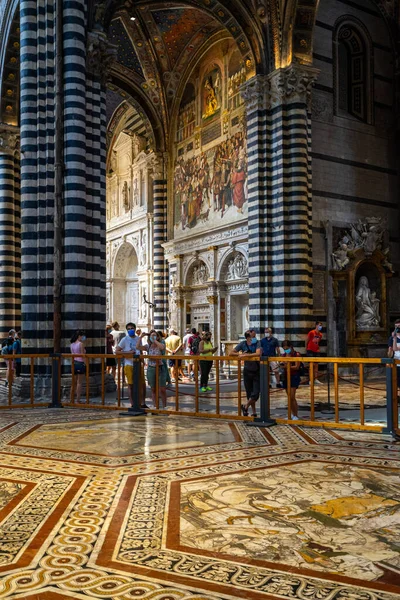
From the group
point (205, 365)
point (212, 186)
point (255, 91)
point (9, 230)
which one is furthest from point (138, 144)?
point (205, 365)

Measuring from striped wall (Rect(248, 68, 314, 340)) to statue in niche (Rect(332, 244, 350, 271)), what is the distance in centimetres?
108

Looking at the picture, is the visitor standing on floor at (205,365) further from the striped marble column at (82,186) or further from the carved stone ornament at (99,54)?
the carved stone ornament at (99,54)

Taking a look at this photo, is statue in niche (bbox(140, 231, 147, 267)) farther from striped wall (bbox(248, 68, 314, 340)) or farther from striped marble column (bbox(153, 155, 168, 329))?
striped wall (bbox(248, 68, 314, 340))

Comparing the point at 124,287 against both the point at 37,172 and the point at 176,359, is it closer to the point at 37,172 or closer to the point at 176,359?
the point at 37,172

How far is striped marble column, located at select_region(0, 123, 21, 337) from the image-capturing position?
63.6ft

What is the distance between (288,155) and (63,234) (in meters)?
7.83

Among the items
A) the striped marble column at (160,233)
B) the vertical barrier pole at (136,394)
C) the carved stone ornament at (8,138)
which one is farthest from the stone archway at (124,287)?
the vertical barrier pole at (136,394)

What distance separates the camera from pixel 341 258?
18516 mm

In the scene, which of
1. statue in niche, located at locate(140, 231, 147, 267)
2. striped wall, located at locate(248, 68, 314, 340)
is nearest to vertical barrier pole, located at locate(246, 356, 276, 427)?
striped wall, located at locate(248, 68, 314, 340)

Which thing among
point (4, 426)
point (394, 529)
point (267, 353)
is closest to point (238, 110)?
point (267, 353)

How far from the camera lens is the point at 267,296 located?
59.0 ft

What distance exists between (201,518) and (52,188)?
11.2 meters

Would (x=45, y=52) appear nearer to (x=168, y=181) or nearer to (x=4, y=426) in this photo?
(x=4, y=426)

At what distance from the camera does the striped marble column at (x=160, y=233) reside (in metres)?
26.5
